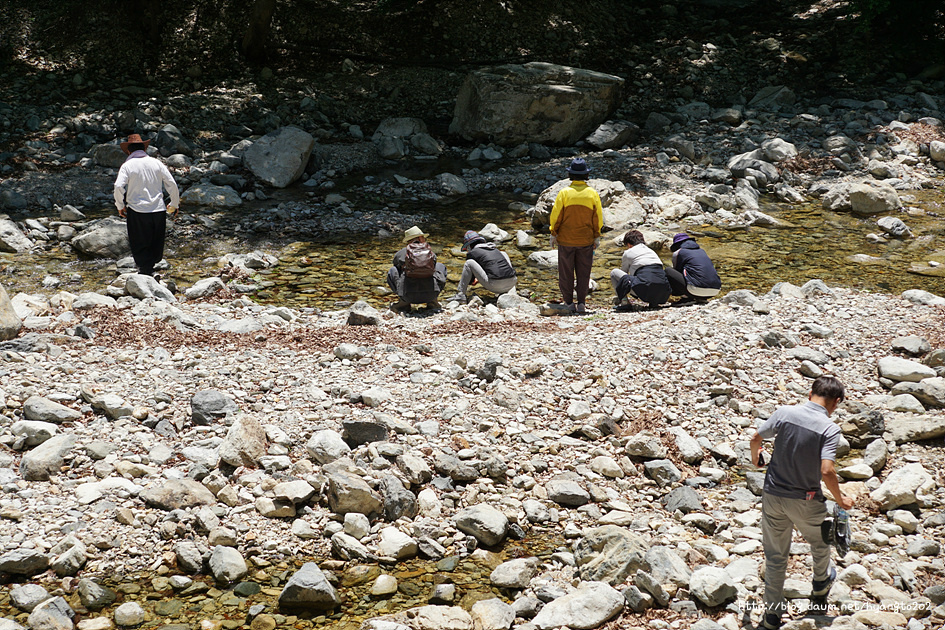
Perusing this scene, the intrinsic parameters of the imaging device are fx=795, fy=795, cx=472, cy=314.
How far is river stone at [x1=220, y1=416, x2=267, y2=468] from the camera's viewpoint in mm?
6086

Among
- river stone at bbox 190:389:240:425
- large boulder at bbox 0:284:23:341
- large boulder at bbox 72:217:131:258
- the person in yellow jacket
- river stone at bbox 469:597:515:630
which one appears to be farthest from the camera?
large boulder at bbox 72:217:131:258

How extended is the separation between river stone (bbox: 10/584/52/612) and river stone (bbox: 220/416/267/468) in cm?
155

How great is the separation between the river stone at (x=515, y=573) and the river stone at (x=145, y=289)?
253 inches

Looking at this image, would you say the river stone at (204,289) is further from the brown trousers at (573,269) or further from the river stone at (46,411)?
the brown trousers at (573,269)

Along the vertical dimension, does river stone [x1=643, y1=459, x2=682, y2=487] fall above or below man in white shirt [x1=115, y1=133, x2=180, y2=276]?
below

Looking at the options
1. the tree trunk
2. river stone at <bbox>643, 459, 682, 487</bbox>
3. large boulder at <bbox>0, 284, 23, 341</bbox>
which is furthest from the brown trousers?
the tree trunk

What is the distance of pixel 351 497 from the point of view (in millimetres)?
5652

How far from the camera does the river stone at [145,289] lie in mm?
9945

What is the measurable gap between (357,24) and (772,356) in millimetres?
16805

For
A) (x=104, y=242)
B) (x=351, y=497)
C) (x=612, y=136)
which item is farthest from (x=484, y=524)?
(x=612, y=136)

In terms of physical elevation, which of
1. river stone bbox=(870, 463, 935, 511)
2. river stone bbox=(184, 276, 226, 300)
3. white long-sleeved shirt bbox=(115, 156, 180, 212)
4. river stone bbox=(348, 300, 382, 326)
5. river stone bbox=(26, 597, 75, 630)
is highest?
white long-sleeved shirt bbox=(115, 156, 180, 212)

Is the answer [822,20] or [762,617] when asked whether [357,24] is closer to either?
[822,20]

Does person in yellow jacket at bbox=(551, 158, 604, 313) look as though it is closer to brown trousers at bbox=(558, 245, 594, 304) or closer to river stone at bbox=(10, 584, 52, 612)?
brown trousers at bbox=(558, 245, 594, 304)

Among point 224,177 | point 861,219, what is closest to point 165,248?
point 224,177
